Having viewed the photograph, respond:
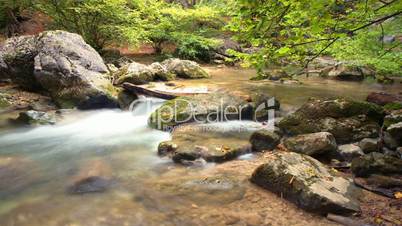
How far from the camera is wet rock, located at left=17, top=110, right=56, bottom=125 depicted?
28.2 ft

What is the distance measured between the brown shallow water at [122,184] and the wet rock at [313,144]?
2.35 ft

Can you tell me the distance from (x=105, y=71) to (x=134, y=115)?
2.38 metres

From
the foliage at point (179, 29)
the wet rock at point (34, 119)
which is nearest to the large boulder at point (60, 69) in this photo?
the wet rock at point (34, 119)

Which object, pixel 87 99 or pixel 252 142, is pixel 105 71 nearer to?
pixel 87 99

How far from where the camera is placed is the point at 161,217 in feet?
13.9

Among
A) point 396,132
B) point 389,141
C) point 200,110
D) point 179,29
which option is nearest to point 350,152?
point 389,141

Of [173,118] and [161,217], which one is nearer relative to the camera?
[161,217]

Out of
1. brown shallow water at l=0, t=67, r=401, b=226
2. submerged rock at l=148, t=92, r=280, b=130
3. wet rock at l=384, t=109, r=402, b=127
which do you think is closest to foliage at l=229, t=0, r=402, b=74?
brown shallow water at l=0, t=67, r=401, b=226

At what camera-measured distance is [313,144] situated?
6074mm

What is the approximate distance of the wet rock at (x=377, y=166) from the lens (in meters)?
5.03

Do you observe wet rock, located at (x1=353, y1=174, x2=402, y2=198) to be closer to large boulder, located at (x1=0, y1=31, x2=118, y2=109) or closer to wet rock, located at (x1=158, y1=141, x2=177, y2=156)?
wet rock, located at (x1=158, y1=141, x2=177, y2=156)

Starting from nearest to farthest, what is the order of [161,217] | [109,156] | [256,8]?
[256,8]
[161,217]
[109,156]

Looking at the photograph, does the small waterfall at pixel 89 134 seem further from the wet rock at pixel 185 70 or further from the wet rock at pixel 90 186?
the wet rock at pixel 185 70

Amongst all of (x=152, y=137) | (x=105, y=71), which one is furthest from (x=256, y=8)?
(x=105, y=71)
